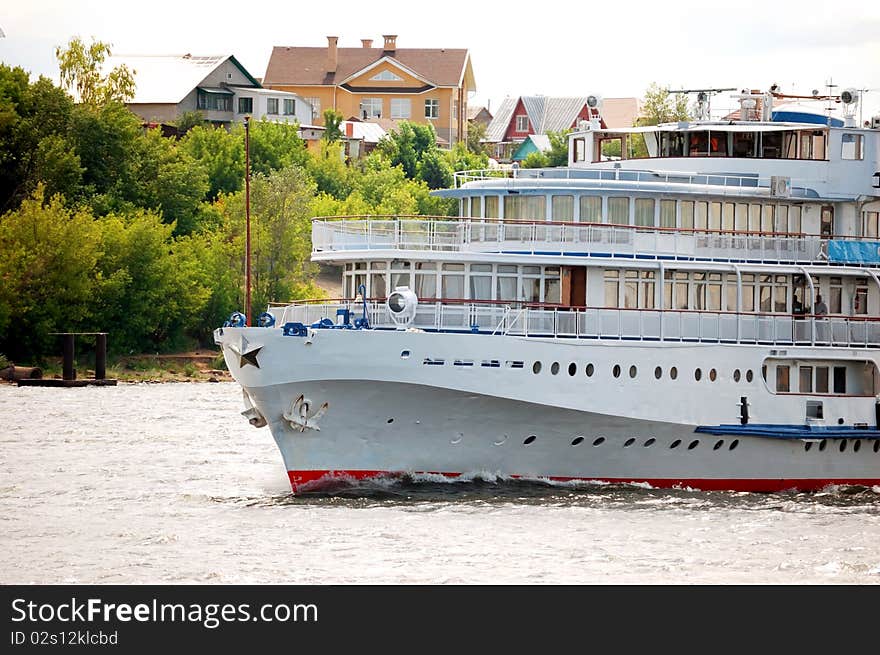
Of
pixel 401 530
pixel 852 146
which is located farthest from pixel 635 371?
pixel 852 146

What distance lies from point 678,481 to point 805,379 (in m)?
3.89

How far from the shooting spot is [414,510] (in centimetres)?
3256

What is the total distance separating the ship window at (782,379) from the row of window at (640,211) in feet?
10.8

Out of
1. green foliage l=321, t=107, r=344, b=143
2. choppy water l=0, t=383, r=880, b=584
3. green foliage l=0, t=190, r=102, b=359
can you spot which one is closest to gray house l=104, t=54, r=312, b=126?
green foliage l=321, t=107, r=344, b=143

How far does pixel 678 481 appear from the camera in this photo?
120ft

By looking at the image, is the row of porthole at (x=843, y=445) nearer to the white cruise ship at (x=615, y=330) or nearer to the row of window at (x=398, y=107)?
the white cruise ship at (x=615, y=330)

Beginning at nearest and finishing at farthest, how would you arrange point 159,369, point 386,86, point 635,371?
point 635,371 < point 159,369 < point 386,86

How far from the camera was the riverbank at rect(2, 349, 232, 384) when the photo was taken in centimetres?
7212

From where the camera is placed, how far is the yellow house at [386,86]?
135 metres

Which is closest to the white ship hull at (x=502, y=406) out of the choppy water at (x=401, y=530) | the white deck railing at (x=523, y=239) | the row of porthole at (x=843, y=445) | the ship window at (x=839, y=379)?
the choppy water at (x=401, y=530)

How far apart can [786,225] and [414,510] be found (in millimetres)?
12158

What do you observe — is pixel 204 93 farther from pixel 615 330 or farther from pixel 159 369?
pixel 615 330

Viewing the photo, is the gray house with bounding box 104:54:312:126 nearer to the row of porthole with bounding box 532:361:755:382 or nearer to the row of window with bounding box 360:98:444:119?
the row of window with bounding box 360:98:444:119

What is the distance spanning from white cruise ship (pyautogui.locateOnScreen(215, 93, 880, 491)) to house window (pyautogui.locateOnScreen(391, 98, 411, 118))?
9540cm
